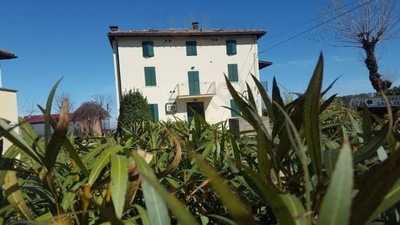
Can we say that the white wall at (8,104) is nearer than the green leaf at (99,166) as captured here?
No

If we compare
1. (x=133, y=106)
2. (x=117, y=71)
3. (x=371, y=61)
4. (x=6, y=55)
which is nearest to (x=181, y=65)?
(x=117, y=71)

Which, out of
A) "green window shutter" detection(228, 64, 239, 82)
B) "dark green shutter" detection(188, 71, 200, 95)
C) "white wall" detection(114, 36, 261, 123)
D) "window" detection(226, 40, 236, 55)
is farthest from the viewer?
"window" detection(226, 40, 236, 55)

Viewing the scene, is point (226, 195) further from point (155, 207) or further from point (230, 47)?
point (230, 47)

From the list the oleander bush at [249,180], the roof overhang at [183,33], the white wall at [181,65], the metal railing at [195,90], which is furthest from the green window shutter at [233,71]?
the oleander bush at [249,180]

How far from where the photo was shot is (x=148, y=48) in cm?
3366

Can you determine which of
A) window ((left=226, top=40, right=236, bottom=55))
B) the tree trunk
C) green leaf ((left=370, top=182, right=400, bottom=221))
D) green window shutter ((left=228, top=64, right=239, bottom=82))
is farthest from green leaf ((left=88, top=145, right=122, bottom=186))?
window ((left=226, top=40, right=236, bottom=55))

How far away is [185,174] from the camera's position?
3.68ft

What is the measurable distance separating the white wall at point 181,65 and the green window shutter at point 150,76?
0.24 meters

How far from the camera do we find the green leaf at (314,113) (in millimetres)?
556

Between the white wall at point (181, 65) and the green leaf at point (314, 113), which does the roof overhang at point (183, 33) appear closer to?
the white wall at point (181, 65)

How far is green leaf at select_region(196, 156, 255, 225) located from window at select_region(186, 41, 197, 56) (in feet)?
112

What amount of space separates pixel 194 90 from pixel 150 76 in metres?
3.36

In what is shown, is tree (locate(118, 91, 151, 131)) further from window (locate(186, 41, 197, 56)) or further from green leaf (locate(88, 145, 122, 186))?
green leaf (locate(88, 145, 122, 186))

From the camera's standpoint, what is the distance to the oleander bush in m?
0.43
